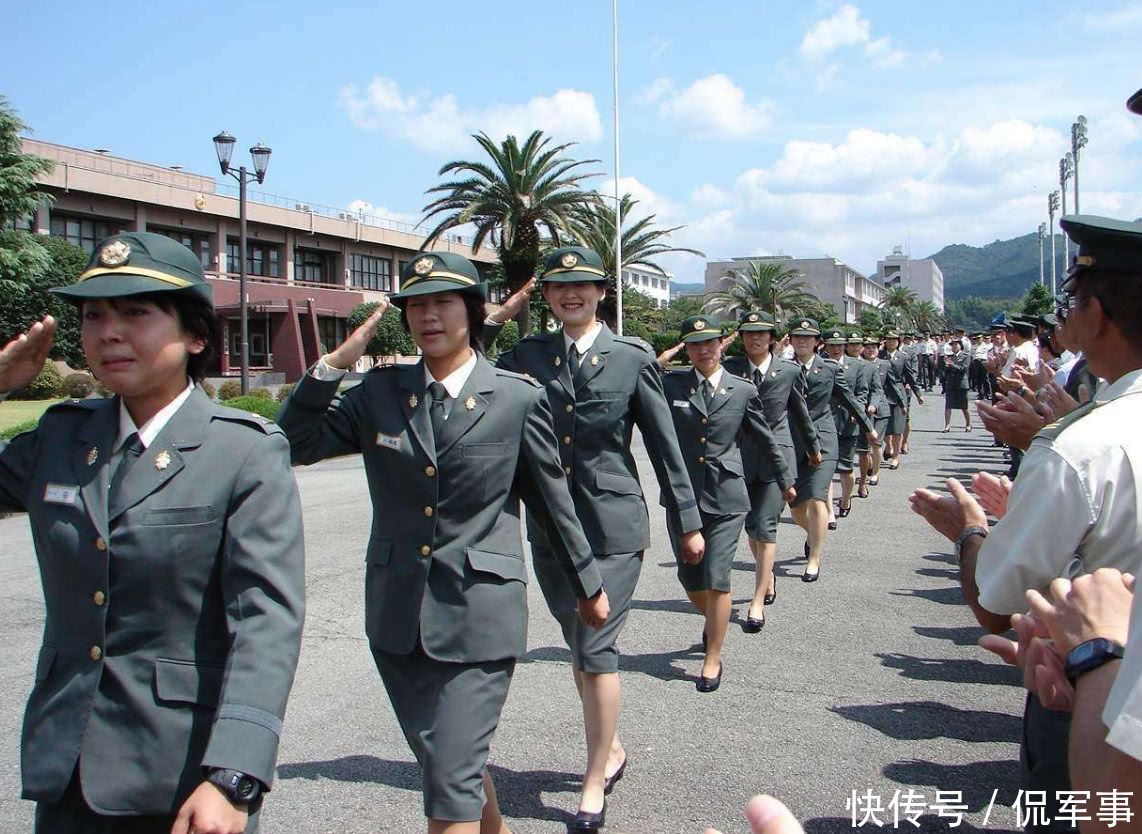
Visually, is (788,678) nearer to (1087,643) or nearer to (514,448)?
(514,448)

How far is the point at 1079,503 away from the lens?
2.16m

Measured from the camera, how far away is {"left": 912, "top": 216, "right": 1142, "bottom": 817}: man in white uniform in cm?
215

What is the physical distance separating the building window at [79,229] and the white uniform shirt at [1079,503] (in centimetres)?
4737

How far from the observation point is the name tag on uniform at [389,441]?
133 inches

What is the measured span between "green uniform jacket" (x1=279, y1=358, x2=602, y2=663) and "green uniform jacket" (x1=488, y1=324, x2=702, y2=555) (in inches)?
41.5

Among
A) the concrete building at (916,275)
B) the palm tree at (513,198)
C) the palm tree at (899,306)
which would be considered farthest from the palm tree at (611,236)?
the concrete building at (916,275)

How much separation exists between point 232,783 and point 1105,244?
2152 mm

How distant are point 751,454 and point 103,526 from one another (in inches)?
241

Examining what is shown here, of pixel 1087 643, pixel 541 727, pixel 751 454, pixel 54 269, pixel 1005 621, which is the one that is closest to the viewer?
pixel 1087 643

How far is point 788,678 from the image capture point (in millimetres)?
6035

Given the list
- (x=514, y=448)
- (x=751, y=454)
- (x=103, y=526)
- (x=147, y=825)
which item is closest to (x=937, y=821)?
(x=514, y=448)

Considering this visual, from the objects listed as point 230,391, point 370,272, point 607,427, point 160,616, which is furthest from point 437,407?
point 370,272

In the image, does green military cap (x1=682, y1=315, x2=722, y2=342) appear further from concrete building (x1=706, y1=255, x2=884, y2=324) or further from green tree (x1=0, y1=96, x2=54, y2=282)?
concrete building (x1=706, y1=255, x2=884, y2=324)

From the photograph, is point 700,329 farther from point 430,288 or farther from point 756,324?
point 430,288
